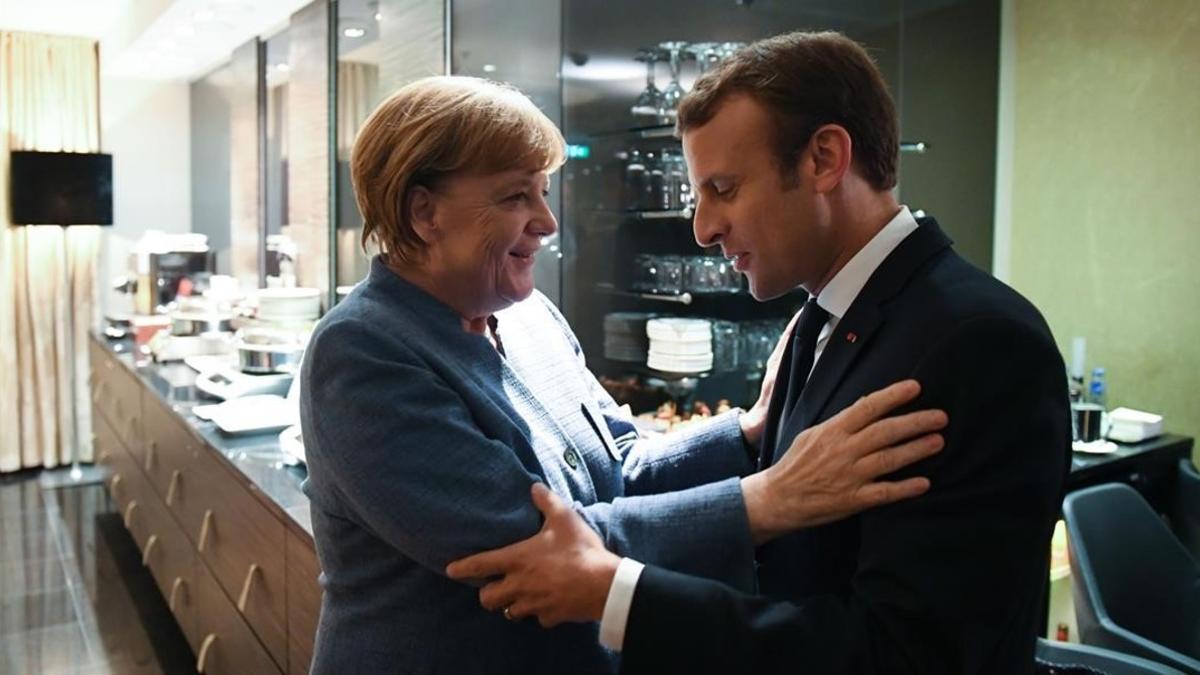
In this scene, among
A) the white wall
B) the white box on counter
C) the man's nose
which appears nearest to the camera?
the man's nose

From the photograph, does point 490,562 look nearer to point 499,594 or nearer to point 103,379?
point 499,594

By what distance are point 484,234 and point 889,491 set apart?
24.7 inches

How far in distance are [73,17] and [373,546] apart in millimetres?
6186

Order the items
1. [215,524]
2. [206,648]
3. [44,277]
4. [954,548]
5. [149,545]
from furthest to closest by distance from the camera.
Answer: [44,277] < [149,545] < [206,648] < [215,524] < [954,548]

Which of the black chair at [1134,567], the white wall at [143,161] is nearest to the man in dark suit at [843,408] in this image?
the black chair at [1134,567]

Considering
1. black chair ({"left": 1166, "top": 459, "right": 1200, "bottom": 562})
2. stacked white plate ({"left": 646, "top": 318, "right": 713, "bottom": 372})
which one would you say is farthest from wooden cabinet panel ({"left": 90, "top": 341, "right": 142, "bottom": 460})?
black chair ({"left": 1166, "top": 459, "right": 1200, "bottom": 562})

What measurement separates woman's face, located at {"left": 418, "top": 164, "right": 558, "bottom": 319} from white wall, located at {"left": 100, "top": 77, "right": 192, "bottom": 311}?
6.07 metres

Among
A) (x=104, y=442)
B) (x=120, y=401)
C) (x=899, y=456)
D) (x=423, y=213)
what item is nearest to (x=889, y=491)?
(x=899, y=456)

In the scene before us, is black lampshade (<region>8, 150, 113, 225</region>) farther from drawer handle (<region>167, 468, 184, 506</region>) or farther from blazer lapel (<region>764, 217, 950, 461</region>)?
blazer lapel (<region>764, 217, 950, 461</region>)

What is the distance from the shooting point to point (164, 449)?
11.8ft

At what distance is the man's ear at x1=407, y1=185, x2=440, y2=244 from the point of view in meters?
1.30

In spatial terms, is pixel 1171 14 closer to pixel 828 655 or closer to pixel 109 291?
pixel 828 655

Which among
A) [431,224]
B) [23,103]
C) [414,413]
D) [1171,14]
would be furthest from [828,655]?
[23,103]

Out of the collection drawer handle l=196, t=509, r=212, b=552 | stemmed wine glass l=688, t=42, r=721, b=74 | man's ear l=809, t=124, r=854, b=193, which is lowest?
drawer handle l=196, t=509, r=212, b=552
